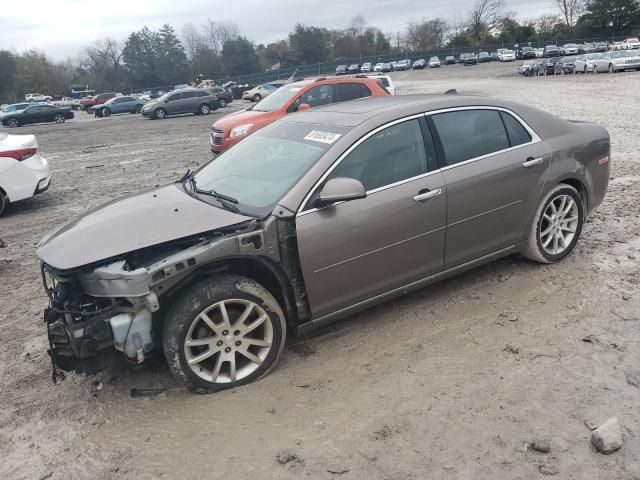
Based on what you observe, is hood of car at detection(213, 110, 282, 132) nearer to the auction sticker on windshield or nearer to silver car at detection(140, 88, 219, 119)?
the auction sticker on windshield

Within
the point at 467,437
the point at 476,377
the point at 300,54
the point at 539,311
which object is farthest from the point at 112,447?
the point at 300,54

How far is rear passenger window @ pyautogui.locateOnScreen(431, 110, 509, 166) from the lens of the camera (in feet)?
13.8

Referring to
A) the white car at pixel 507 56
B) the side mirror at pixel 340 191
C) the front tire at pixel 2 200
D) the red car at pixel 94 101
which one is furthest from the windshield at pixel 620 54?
the red car at pixel 94 101

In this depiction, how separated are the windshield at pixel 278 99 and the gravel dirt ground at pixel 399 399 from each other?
7.83 m

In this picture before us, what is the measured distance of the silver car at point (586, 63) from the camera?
1369 inches

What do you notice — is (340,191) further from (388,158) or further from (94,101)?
(94,101)

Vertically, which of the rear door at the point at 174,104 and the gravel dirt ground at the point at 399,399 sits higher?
the rear door at the point at 174,104

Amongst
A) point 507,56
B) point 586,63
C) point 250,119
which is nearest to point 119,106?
→ point 250,119

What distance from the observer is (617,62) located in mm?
33000

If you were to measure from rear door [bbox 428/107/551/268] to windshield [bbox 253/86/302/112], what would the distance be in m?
7.79

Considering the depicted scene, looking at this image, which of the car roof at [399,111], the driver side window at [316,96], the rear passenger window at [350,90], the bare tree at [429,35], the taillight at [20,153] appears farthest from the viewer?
the bare tree at [429,35]

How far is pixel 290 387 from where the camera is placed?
11.4 feet

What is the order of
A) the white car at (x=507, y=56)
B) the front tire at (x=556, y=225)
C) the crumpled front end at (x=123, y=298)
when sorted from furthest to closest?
A: 1. the white car at (x=507, y=56)
2. the front tire at (x=556, y=225)
3. the crumpled front end at (x=123, y=298)

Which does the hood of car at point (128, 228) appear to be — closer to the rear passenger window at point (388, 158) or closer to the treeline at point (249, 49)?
the rear passenger window at point (388, 158)
